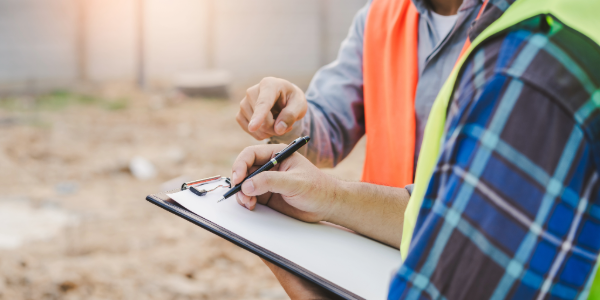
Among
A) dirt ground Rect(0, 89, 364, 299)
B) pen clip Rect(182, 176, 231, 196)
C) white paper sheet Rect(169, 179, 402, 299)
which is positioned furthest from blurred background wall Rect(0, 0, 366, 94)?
white paper sheet Rect(169, 179, 402, 299)

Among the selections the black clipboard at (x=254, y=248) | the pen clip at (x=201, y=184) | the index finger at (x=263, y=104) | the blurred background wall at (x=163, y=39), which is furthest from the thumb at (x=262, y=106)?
the blurred background wall at (x=163, y=39)

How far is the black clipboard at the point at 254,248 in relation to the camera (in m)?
0.76

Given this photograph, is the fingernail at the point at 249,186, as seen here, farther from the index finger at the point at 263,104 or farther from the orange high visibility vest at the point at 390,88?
the orange high visibility vest at the point at 390,88

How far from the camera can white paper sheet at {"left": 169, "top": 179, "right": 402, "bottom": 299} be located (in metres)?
0.81

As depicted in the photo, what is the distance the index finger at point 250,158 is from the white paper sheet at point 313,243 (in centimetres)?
7

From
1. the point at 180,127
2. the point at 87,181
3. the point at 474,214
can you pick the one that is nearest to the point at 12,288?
the point at 87,181

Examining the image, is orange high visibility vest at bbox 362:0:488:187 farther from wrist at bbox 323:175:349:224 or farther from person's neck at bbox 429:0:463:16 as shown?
wrist at bbox 323:175:349:224

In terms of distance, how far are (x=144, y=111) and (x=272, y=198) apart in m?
6.47

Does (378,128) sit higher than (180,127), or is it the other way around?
(378,128)

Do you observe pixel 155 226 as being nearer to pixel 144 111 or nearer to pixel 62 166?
pixel 62 166

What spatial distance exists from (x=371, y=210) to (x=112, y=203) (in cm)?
315

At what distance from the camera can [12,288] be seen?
7.86ft

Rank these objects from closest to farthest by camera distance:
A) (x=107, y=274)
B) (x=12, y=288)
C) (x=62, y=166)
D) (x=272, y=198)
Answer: (x=272, y=198)
(x=12, y=288)
(x=107, y=274)
(x=62, y=166)

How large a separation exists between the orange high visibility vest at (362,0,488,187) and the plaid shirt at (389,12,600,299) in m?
0.77
